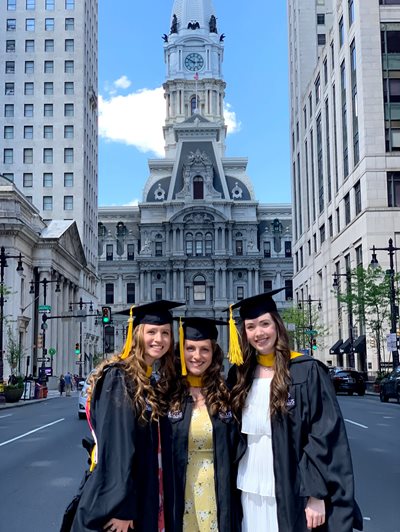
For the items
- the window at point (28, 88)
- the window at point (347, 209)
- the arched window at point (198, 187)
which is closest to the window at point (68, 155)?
the window at point (28, 88)

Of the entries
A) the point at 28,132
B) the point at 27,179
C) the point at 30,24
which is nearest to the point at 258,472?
the point at 27,179

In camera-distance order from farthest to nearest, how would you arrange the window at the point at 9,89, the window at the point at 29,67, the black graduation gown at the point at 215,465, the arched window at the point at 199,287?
the arched window at the point at 199,287 < the window at the point at 29,67 < the window at the point at 9,89 < the black graduation gown at the point at 215,465

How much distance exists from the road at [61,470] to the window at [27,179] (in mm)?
58236

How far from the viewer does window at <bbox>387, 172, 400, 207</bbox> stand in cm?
4912

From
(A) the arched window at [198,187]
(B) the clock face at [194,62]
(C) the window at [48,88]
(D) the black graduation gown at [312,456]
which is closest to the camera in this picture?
(D) the black graduation gown at [312,456]

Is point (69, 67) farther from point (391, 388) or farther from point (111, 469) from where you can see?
point (111, 469)

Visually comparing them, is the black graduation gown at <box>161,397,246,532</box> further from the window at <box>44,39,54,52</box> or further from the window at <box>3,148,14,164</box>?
the window at <box>44,39,54,52</box>

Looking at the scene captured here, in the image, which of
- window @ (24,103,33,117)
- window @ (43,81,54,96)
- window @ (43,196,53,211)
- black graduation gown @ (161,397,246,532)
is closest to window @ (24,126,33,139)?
window @ (24,103,33,117)

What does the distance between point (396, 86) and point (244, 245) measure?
55502mm

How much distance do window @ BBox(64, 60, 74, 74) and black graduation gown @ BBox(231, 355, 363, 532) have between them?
8133 cm

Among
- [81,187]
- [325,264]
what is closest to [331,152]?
[325,264]

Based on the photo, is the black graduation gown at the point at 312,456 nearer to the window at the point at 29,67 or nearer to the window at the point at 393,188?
the window at the point at 393,188

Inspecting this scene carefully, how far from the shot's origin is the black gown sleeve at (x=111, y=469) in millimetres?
4177

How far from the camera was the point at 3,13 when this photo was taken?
81312 mm
